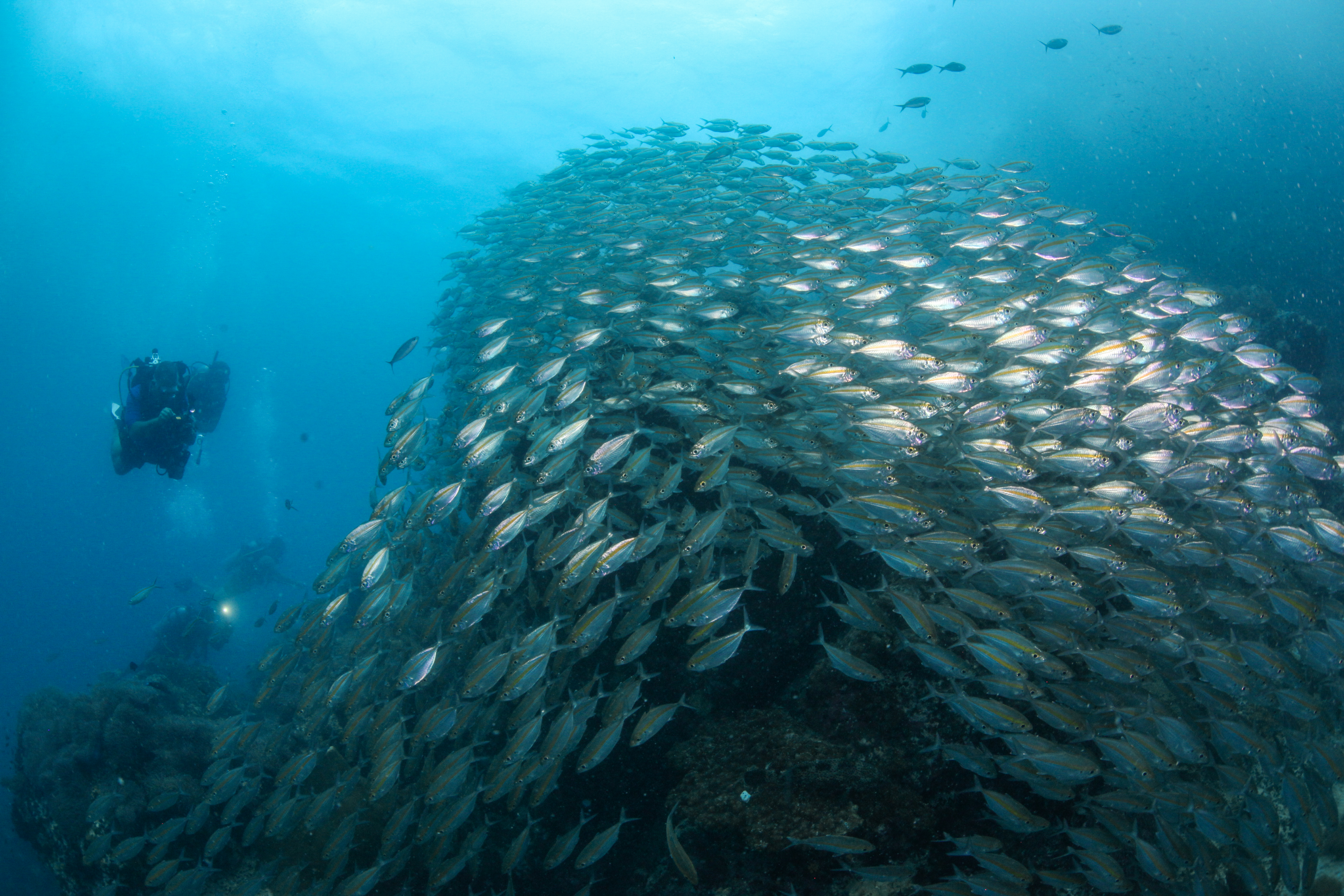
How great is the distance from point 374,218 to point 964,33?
182 ft

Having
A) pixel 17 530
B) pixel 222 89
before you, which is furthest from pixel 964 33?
pixel 17 530

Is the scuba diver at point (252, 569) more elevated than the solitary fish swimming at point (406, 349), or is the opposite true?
the solitary fish swimming at point (406, 349)

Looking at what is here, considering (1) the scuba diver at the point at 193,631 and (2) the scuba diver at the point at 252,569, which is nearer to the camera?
(1) the scuba diver at the point at 193,631

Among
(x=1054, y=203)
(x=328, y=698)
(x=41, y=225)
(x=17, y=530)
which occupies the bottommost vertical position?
(x=17, y=530)

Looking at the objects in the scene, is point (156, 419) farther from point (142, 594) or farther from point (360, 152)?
point (360, 152)

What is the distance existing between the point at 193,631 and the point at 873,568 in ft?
63.1

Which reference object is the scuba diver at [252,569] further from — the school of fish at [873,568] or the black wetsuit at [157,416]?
the school of fish at [873,568]

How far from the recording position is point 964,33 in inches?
1590

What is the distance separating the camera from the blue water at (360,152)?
92.1ft

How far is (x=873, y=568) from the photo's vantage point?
17.1 feet

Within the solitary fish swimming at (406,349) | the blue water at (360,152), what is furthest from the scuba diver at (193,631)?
the solitary fish swimming at (406,349)

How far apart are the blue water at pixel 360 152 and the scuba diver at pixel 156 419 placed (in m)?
5.43

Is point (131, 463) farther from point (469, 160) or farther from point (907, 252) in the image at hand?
point (469, 160)

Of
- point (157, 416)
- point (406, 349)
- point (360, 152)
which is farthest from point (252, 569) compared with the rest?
point (360, 152)
